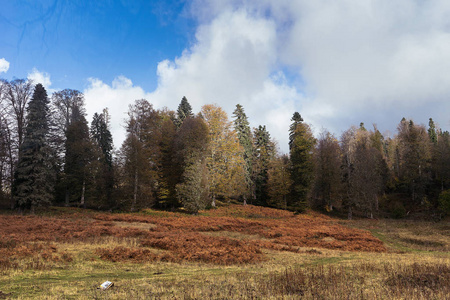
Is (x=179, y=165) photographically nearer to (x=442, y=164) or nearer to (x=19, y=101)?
(x=19, y=101)

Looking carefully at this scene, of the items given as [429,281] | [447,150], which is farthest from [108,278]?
[447,150]

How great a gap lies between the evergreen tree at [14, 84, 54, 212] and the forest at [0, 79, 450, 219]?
108mm

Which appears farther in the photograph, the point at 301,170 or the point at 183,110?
the point at 183,110

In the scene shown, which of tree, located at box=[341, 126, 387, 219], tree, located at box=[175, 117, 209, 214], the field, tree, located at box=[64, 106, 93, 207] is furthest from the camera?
tree, located at box=[341, 126, 387, 219]

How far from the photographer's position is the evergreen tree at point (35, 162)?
29516 millimetres

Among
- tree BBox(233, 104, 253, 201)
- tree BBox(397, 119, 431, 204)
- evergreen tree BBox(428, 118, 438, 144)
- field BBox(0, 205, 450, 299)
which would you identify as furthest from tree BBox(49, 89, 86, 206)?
evergreen tree BBox(428, 118, 438, 144)

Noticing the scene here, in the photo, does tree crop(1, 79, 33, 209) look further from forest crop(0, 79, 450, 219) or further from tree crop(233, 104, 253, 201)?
tree crop(233, 104, 253, 201)

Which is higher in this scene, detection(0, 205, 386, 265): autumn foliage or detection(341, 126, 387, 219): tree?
detection(341, 126, 387, 219): tree

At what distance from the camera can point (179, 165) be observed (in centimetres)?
4081

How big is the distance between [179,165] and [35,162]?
1850 cm

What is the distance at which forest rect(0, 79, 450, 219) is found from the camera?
3241 centimetres

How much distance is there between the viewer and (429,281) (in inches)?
313

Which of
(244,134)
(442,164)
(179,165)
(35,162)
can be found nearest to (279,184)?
(244,134)

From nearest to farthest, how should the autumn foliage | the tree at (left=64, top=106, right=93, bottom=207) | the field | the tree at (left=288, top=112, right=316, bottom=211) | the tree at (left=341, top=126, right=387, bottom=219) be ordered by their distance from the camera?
the field < the autumn foliage < the tree at (left=64, top=106, right=93, bottom=207) < the tree at (left=341, top=126, right=387, bottom=219) < the tree at (left=288, top=112, right=316, bottom=211)
